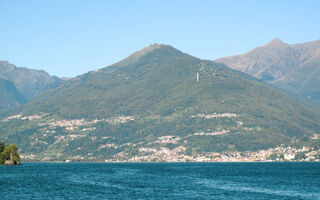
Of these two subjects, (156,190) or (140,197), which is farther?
(156,190)

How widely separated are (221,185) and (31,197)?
73547 mm

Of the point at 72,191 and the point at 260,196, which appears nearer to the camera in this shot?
the point at 260,196

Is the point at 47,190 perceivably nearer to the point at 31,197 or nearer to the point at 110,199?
the point at 31,197

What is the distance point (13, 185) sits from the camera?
→ 183 metres

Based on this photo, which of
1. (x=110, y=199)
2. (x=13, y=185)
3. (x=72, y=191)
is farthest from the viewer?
(x=13, y=185)

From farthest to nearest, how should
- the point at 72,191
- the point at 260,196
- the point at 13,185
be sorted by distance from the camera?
the point at 13,185, the point at 72,191, the point at 260,196

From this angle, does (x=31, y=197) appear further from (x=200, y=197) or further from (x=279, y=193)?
(x=279, y=193)

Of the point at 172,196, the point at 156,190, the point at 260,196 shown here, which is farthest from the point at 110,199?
the point at 260,196

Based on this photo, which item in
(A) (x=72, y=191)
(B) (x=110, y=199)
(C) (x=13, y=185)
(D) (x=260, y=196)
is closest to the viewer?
(B) (x=110, y=199)

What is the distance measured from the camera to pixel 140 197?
148 metres

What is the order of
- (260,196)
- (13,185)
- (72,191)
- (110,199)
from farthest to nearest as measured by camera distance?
(13,185), (72,191), (260,196), (110,199)

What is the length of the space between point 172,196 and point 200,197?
8.13 meters

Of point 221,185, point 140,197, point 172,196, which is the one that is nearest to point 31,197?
point 140,197

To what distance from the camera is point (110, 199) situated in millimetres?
141750
